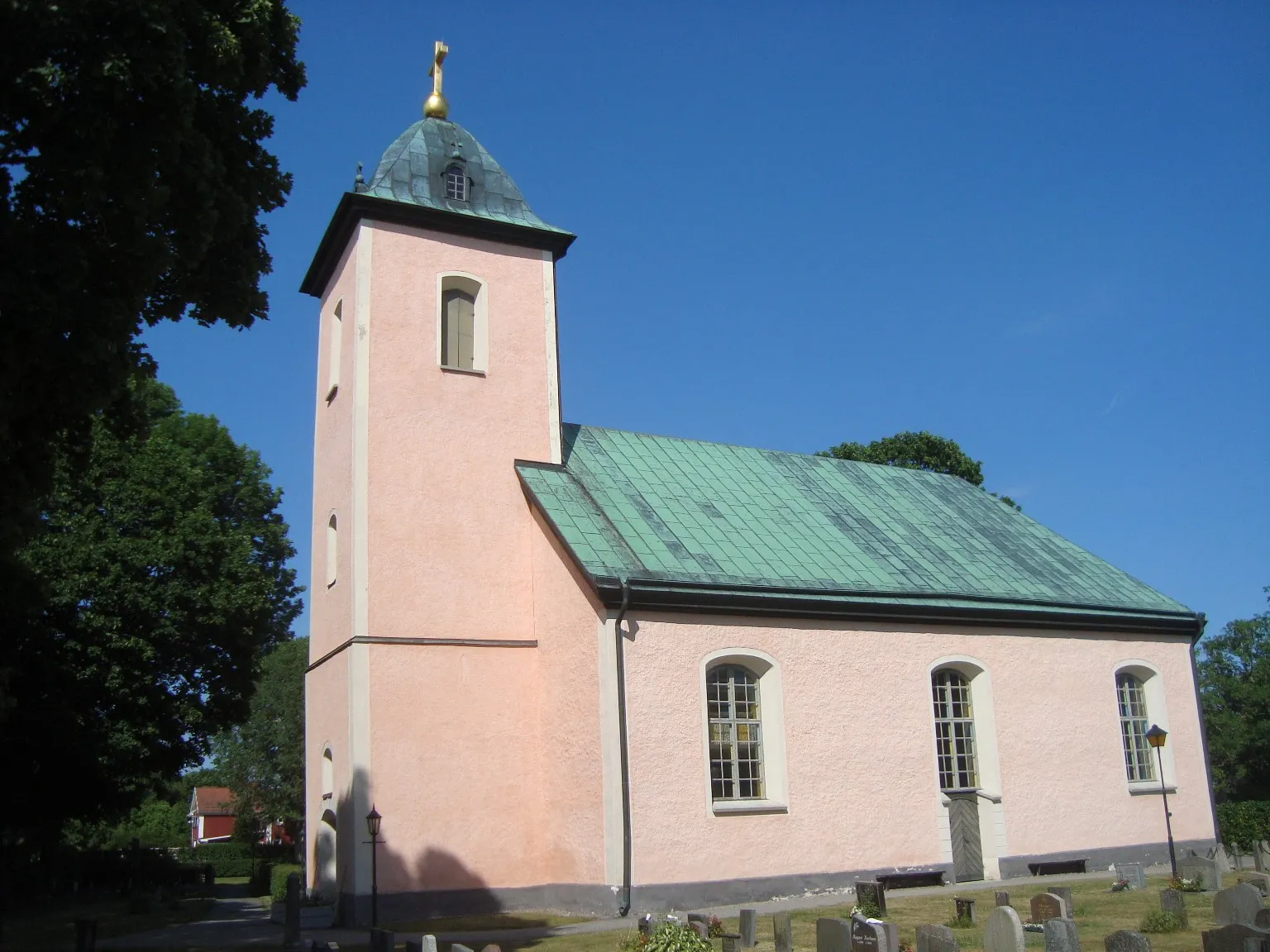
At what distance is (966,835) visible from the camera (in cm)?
1892

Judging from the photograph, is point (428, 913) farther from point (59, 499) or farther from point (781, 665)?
point (59, 499)

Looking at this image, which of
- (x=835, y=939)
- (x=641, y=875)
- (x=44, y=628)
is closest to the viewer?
(x=835, y=939)

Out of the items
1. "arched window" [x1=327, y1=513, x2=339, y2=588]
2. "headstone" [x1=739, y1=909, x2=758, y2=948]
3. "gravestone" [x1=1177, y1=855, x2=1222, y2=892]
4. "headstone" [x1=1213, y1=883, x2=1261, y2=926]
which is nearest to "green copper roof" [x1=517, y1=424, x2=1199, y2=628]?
"arched window" [x1=327, y1=513, x2=339, y2=588]

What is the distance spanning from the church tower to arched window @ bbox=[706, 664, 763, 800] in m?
3.02

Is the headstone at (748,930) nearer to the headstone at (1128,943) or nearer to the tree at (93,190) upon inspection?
the headstone at (1128,943)

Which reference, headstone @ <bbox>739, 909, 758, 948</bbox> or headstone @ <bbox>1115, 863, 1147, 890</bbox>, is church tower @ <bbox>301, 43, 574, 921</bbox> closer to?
headstone @ <bbox>739, 909, 758, 948</bbox>

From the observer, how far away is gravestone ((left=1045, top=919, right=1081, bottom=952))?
32.7ft

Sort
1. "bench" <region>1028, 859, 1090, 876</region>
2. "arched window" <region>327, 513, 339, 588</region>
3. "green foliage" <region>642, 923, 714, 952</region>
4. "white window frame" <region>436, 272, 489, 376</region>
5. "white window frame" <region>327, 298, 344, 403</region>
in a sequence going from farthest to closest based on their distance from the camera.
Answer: "white window frame" <region>327, 298, 344, 403</region> < "white window frame" <region>436, 272, 489, 376</region> < "arched window" <region>327, 513, 339, 588</region> < "bench" <region>1028, 859, 1090, 876</region> < "green foliage" <region>642, 923, 714, 952</region>

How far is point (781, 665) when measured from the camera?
17875 mm

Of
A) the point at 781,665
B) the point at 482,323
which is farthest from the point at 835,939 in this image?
the point at 482,323

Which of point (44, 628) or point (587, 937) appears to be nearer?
point (587, 937)

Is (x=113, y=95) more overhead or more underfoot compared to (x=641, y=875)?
more overhead

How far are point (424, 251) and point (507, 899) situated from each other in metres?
10.8

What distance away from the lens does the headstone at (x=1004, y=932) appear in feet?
32.9
